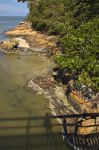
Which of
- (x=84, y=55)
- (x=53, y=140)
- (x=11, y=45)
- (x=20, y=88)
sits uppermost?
(x=84, y=55)

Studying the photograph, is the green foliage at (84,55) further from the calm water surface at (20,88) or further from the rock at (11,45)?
the rock at (11,45)

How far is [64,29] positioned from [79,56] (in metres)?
4.15

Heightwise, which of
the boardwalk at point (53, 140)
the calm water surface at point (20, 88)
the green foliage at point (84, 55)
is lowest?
the calm water surface at point (20, 88)

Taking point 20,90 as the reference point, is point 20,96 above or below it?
above

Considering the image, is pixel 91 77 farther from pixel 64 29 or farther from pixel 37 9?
pixel 37 9

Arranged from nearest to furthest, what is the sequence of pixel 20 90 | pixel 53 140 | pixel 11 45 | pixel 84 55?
pixel 84 55
pixel 53 140
pixel 20 90
pixel 11 45

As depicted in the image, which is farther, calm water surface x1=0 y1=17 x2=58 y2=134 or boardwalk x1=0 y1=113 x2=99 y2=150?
calm water surface x1=0 y1=17 x2=58 y2=134

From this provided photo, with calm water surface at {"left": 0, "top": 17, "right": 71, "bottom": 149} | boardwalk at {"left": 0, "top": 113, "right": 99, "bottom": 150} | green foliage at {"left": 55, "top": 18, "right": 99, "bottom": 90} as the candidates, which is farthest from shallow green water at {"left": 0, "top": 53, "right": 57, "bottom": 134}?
green foliage at {"left": 55, "top": 18, "right": 99, "bottom": 90}

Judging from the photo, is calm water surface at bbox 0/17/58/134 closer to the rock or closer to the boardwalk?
the boardwalk

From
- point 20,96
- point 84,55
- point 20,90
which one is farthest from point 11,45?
point 84,55

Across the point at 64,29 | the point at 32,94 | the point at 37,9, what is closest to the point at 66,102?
the point at 32,94

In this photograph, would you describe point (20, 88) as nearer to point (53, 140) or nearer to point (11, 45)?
point (53, 140)

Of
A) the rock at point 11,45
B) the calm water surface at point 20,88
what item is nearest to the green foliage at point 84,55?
the calm water surface at point 20,88

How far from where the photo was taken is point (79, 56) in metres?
12.5
